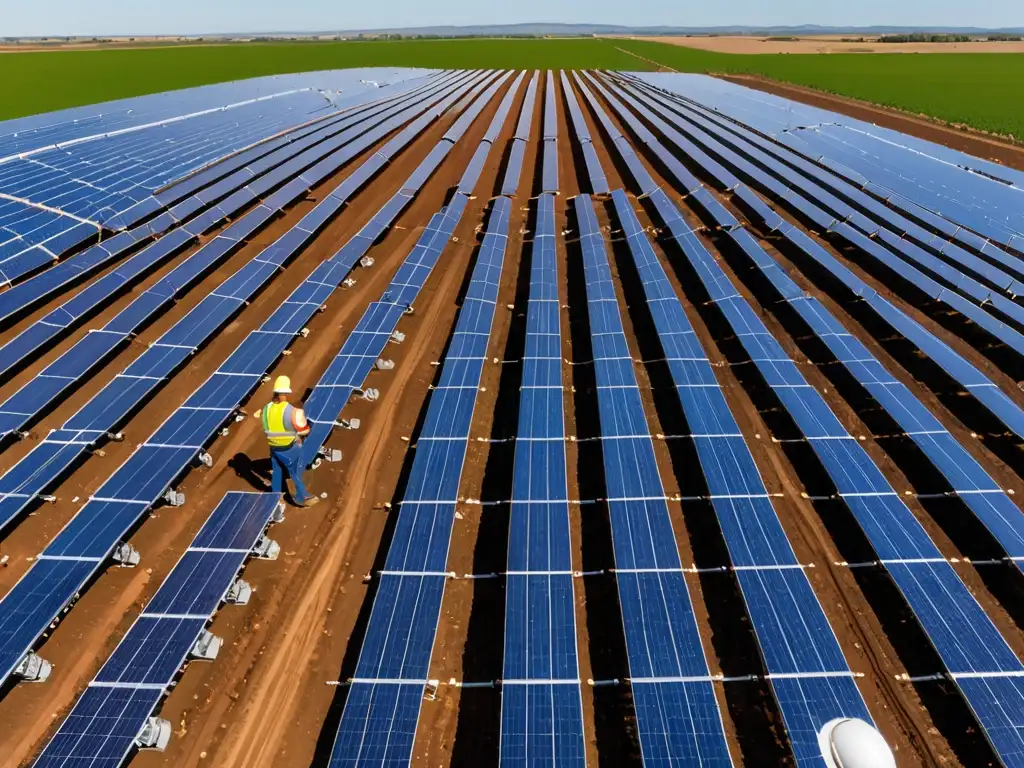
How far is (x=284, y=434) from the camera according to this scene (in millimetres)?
11297

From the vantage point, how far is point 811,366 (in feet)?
57.2

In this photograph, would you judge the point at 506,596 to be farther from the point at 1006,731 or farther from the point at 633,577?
the point at 1006,731

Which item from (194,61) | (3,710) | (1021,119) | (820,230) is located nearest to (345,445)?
(3,710)

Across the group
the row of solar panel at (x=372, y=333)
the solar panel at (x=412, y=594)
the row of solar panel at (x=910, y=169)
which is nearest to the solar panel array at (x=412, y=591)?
the solar panel at (x=412, y=594)

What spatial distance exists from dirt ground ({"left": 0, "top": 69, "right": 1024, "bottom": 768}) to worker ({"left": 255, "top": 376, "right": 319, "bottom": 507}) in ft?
3.37

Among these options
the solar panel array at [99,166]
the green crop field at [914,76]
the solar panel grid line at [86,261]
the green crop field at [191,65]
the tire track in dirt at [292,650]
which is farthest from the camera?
the green crop field at [191,65]

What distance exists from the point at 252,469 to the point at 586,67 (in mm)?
106482

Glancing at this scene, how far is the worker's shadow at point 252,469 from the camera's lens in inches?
523

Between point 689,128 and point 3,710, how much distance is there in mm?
47814

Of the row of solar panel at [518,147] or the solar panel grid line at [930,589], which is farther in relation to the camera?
the row of solar panel at [518,147]

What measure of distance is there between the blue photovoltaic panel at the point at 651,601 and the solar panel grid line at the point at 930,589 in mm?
4329

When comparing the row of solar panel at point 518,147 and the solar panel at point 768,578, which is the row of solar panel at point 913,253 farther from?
the row of solar panel at point 518,147

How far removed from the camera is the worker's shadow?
13273mm

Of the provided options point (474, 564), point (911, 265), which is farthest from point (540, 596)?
point (911, 265)
